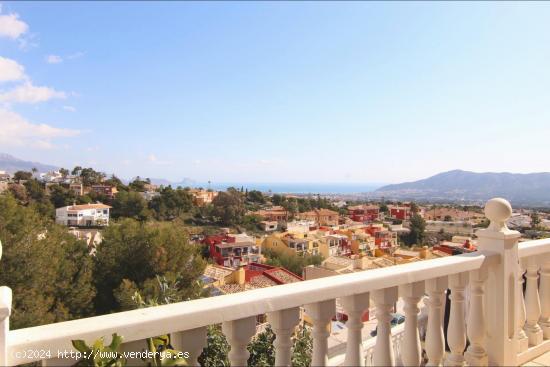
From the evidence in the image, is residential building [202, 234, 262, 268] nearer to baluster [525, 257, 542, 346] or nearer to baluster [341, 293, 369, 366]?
baluster [525, 257, 542, 346]

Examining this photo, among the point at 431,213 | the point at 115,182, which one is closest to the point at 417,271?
the point at 431,213

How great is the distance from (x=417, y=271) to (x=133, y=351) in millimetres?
1031

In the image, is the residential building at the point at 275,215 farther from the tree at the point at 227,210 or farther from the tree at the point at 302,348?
the tree at the point at 302,348

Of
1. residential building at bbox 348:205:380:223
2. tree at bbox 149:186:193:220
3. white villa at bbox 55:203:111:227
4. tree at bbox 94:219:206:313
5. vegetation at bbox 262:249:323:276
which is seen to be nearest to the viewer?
tree at bbox 94:219:206:313

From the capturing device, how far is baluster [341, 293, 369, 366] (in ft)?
4.00

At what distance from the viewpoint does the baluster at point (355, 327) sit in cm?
122

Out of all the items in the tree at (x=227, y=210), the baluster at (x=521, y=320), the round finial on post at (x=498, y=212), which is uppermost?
the round finial on post at (x=498, y=212)

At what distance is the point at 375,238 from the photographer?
111 feet

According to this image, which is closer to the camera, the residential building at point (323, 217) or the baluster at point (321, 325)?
the baluster at point (321, 325)

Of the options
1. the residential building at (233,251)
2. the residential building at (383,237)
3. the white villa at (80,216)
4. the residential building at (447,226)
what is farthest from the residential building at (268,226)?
the residential building at (447,226)

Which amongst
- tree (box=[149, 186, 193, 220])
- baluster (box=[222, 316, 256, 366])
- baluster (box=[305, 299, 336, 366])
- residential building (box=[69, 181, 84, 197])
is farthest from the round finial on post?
residential building (box=[69, 181, 84, 197])

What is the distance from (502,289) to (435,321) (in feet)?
1.41

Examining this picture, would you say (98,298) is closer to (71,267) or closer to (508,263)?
(71,267)

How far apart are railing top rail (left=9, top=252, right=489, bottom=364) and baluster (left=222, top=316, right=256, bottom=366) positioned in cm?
4
